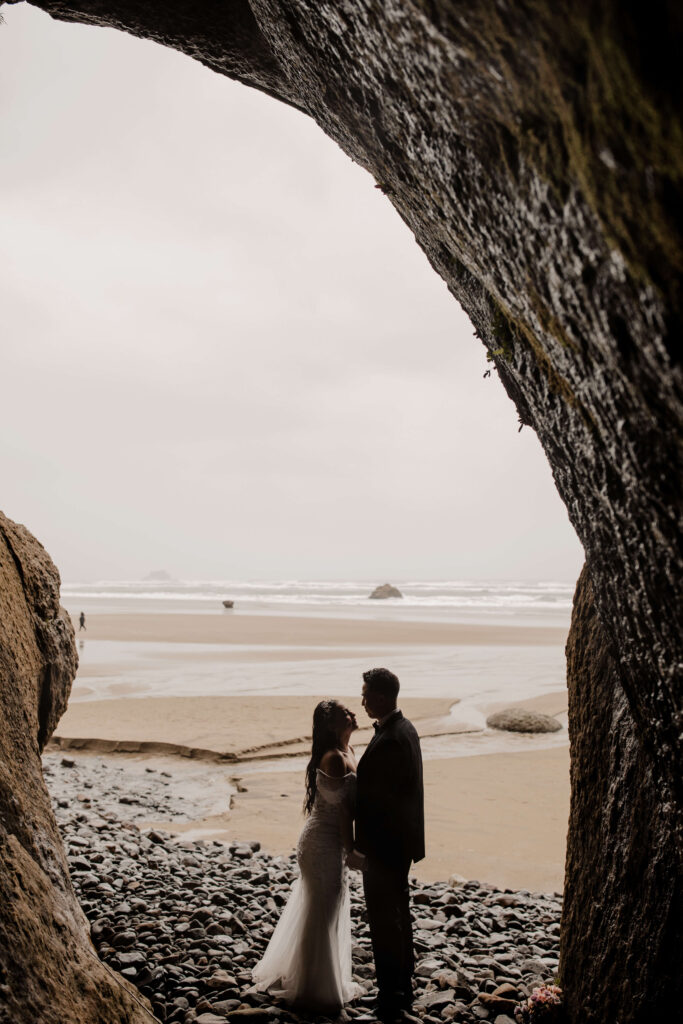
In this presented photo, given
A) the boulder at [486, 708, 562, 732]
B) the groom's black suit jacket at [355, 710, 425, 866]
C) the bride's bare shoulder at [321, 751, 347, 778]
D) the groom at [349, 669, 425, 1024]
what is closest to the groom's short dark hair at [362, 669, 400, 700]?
the groom at [349, 669, 425, 1024]

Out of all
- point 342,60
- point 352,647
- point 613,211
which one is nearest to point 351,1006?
point 613,211

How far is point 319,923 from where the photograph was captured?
4.79 meters

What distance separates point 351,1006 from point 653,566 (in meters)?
4.18

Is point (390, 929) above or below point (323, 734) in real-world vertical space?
below

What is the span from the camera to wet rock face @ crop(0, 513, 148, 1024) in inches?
124

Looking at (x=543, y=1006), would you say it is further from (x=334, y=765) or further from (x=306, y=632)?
(x=306, y=632)

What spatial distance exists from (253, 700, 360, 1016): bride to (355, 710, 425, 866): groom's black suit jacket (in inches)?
9.9

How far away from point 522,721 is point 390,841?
33.1 ft

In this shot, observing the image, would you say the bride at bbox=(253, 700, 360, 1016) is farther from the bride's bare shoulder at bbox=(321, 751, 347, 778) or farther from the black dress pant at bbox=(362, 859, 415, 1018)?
the black dress pant at bbox=(362, 859, 415, 1018)

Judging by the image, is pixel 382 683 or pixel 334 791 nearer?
pixel 382 683

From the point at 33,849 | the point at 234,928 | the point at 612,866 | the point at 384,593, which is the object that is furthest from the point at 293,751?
the point at 384,593

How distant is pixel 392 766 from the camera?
15.2ft

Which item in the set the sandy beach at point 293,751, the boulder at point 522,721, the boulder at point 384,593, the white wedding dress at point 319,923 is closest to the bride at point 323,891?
the white wedding dress at point 319,923

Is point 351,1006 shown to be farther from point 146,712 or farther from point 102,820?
point 146,712
